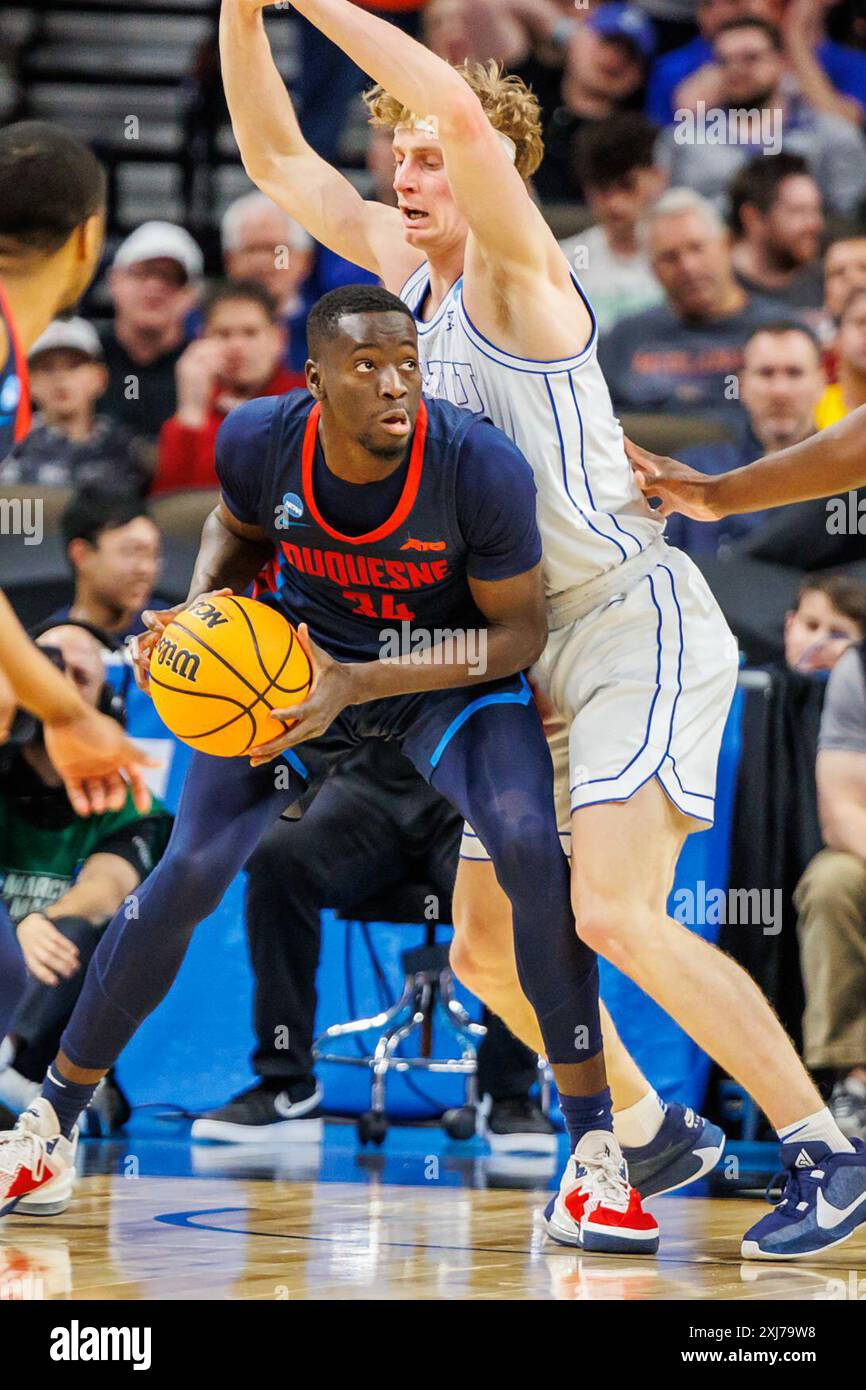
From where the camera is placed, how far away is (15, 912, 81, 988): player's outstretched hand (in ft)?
17.3

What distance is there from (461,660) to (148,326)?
5.36 m

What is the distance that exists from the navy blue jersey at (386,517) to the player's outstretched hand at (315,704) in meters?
0.17

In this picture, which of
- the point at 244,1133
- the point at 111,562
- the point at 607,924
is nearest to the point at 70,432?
the point at 111,562

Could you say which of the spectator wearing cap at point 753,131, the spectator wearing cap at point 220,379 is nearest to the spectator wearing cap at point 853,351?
the spectator wearing cap at point 753,131

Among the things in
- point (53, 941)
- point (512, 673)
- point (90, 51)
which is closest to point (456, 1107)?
point (53, 941)

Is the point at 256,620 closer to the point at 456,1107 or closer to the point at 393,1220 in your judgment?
the point at 393,1220

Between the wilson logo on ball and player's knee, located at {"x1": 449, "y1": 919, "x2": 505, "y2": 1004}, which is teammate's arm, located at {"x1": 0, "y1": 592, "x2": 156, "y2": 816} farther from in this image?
player's knee, located at {"x1": 449, "y1": 919, "x2": 505, "y2": 1004}

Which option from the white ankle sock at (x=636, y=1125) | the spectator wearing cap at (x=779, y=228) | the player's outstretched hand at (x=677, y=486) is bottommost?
the white ankle sock at (x=636, y=1125)

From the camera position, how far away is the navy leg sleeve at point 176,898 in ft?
11.7

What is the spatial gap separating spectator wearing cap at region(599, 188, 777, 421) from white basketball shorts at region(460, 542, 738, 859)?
4.13 meters

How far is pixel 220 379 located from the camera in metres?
7.98

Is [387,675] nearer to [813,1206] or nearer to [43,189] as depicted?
[813,1206]

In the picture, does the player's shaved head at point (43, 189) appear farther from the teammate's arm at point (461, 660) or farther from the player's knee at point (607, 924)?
the player's knee at point (607, 924)

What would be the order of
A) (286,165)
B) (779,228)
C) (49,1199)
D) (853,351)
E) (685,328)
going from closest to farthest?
(49,1199) < (286,165) < (853,351) < (685,328) < (779,228)
